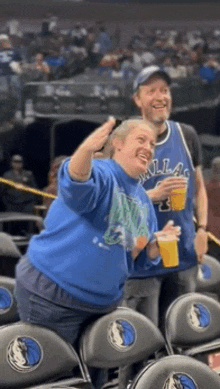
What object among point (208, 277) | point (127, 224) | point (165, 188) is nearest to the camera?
point (127, 224)

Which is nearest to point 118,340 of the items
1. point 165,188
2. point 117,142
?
point 117,142

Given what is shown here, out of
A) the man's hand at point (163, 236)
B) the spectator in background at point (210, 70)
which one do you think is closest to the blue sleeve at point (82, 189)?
the man's hand at point (163, 236)

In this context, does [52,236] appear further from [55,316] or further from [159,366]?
[159,366]

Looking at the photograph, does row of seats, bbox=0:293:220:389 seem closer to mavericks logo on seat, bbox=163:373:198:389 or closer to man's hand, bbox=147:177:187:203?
mavericks logo on seat, bbox=163:373:198:389

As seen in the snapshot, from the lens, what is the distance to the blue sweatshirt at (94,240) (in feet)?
7.31

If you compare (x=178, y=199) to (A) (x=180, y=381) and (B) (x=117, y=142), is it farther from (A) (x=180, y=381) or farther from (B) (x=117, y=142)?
(A) (x=180, y=381)

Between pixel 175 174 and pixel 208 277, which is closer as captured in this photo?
pixel 175 174

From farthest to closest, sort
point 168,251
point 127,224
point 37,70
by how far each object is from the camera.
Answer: point 37,70, point 168,251, point 127,224

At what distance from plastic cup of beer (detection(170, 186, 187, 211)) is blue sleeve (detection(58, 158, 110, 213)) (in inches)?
21.0

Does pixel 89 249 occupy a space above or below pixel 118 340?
above

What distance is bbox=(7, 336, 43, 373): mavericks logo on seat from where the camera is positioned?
6.72 ft

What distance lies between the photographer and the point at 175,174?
2828 millimetres

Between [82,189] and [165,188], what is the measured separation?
0.67 metres

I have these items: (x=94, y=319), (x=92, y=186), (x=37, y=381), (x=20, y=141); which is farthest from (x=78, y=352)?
(x=20, y=141)
